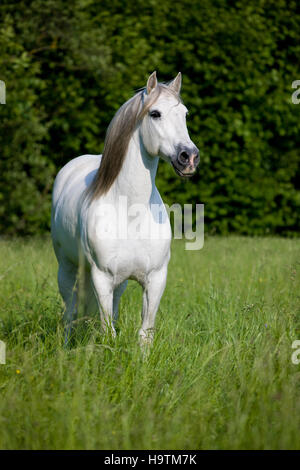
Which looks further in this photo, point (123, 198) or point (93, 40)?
point (93, 40)

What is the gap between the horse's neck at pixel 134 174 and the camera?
3.47 m

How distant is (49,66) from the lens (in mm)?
8547

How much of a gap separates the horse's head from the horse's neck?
0.06 m

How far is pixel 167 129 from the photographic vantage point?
129 inches

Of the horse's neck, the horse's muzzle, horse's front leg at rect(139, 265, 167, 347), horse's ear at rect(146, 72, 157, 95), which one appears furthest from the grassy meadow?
horse's ear at rect(146, 72, 157, 95)

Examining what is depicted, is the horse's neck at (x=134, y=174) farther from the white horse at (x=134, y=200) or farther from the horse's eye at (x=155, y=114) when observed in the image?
the horse's eye at (x=155, y=114)

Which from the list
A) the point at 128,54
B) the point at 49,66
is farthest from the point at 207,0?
the point at 49,66

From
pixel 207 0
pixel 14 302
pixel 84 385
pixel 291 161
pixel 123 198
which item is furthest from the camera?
pixel 291 161

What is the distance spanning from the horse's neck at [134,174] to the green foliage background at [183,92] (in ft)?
15.3

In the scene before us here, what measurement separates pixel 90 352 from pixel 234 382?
29.3 inches

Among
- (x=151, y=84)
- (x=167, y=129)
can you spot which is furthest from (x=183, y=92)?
(x=167, y=129)

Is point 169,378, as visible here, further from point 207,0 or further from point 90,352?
point 207,0

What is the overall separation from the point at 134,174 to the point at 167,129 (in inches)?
13.7

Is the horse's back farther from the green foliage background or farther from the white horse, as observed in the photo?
the green foliage background
